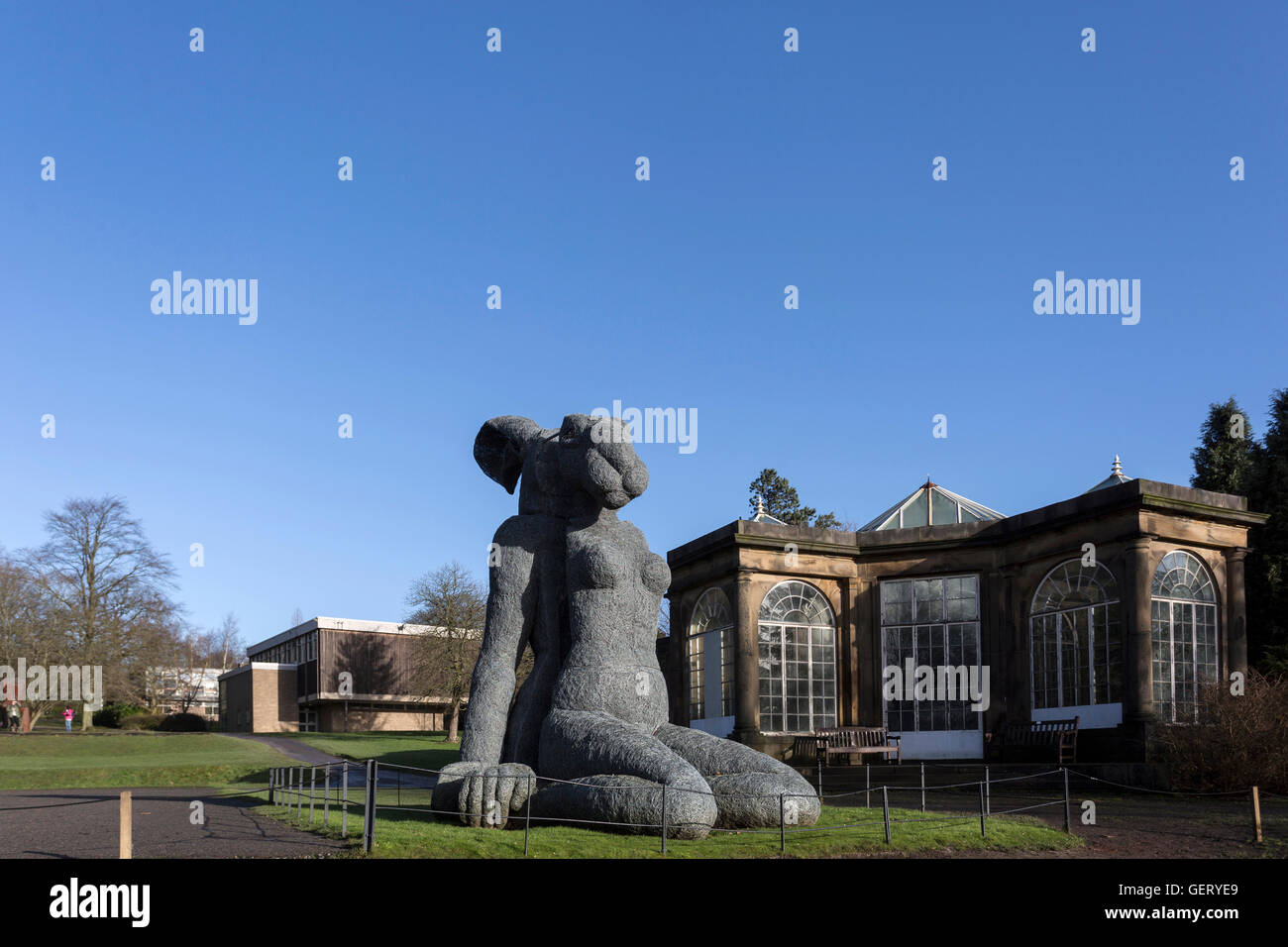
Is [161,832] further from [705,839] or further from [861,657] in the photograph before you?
[861,657]

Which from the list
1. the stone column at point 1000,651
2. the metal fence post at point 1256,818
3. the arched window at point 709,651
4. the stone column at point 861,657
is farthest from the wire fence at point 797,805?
the arched window at point 709,651

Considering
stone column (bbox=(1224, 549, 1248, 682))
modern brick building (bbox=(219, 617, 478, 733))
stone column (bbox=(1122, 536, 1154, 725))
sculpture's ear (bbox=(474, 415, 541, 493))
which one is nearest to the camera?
sculpture's ear (bbox=(474, 415, 541, 493))

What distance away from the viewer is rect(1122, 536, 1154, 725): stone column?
18.9 metres

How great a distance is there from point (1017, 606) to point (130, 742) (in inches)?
1054

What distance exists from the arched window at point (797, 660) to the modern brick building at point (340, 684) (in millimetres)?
32904

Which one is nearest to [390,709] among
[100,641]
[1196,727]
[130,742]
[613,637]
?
[100,641]

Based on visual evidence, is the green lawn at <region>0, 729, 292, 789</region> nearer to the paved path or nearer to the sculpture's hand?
the paved path

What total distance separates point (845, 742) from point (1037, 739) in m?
3.56

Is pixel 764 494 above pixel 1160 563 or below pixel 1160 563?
above

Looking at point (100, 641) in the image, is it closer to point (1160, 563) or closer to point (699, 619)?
point (699, 619)

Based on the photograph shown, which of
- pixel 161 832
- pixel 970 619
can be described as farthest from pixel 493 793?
pixel 970 619

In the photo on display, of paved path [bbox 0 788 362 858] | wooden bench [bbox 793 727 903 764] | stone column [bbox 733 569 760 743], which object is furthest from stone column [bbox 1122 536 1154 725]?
paved path [bbox 0 788 362 858]

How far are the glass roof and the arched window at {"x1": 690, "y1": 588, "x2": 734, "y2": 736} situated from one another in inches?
162

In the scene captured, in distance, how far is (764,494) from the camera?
47.0 metres
